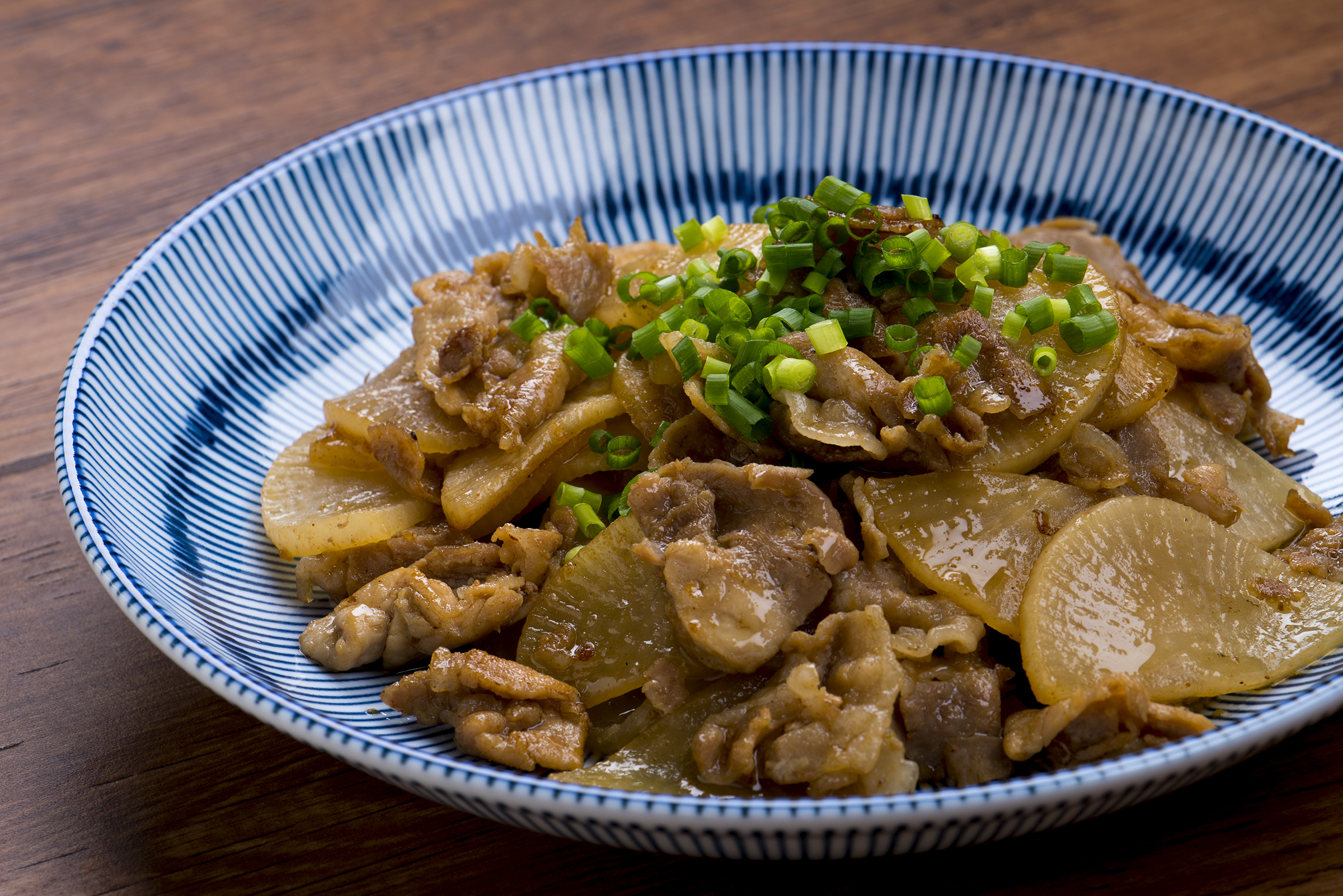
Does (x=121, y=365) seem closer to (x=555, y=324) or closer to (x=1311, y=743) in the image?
(x=555, y=324)

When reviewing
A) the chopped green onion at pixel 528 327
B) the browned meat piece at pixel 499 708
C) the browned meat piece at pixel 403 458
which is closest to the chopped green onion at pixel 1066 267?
the chopped green onion at pixel 528 327

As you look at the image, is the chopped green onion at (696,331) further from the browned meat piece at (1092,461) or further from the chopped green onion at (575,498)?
the browned meat piece at (1092,461)

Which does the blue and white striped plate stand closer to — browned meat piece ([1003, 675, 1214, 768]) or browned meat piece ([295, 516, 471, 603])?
browned meat piece ([295, 516, 471, 603])

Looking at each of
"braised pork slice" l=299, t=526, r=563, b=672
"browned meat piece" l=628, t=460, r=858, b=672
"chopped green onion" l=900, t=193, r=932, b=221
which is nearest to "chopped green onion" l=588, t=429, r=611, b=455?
"braised pork slice" l=299, t=526, r=563, b=672

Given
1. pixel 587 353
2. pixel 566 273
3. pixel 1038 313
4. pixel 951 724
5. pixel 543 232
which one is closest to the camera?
pixel 951 724

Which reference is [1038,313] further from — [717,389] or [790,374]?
[717,389]

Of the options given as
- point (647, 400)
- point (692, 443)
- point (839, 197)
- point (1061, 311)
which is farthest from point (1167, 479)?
point (647, 400)

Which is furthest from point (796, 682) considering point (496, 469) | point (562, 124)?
point (562, 124)
